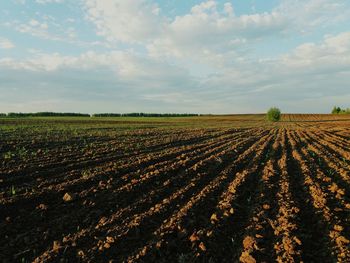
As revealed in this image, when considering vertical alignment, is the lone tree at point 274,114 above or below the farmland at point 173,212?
above

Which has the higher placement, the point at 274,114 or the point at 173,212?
the point at 274,114

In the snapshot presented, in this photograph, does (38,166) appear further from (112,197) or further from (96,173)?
(112,197)

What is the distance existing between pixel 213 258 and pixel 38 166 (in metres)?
9.30

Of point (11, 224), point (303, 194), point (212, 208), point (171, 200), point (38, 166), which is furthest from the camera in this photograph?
point (38, 166)

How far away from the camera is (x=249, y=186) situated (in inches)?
355

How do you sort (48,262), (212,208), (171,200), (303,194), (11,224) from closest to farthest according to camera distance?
(48,262) → (11,224) → (212,208) → (171,200) → (303,194)

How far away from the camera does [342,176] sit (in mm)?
10375

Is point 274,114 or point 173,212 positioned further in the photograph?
point 274,114

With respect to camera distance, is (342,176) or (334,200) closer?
(334,200)

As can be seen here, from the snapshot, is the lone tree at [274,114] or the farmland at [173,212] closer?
the farmland at [173,212]

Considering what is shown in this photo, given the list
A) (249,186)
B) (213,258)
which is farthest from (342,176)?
(213,258)

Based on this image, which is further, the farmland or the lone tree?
the lone tree

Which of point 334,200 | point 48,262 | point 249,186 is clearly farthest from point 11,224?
point 334,200

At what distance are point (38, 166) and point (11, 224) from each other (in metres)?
5.61
